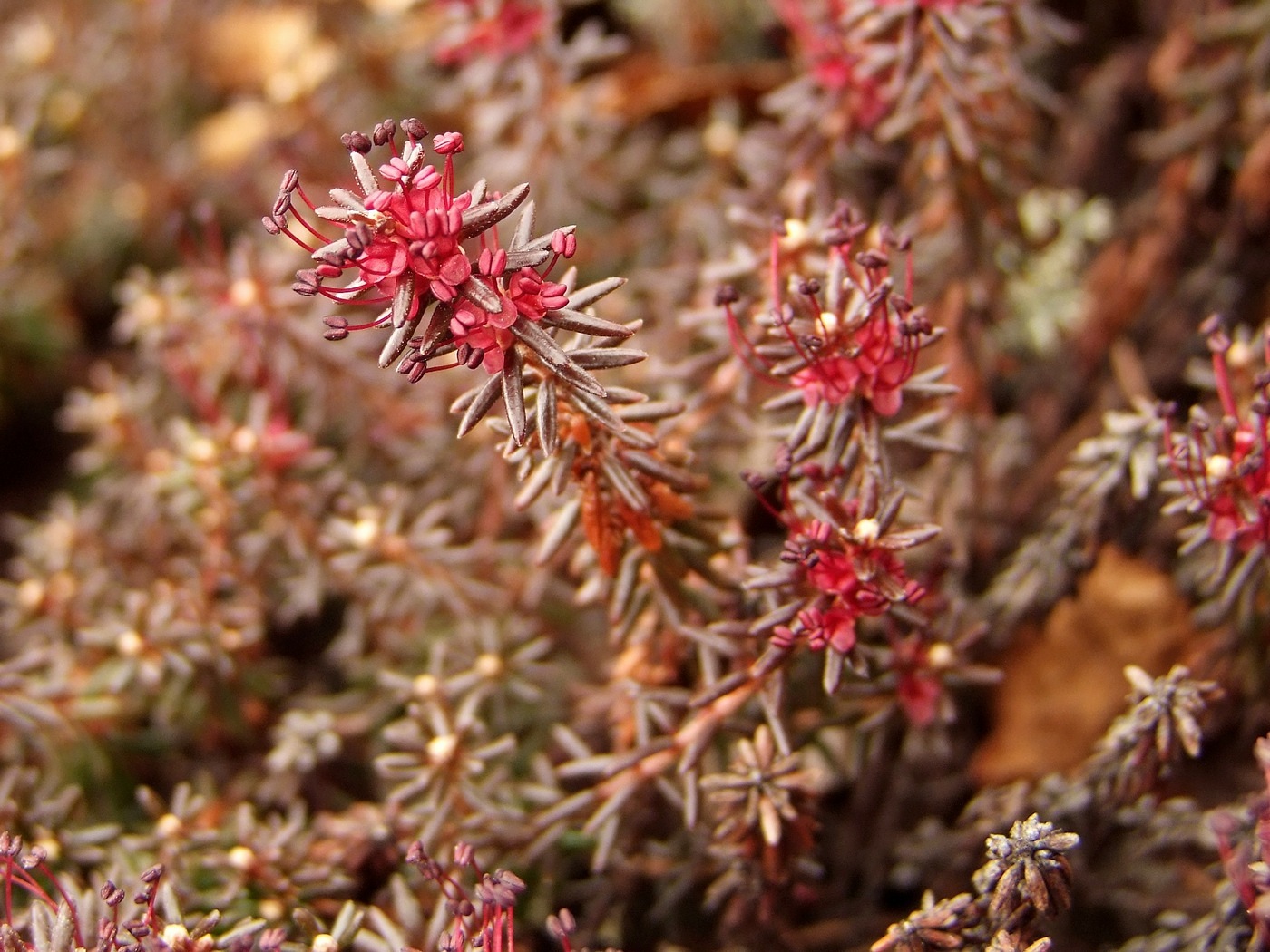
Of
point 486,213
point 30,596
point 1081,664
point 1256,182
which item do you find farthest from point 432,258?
point 1256,182

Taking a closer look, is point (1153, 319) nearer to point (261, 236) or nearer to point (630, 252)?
point (630, 252)

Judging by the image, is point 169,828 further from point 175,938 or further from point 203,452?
point 203,452

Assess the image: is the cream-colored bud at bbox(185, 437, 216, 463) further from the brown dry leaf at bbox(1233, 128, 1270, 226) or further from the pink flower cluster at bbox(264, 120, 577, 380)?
the brown dry leaf at bbox(1233, 128, 1270, 226)

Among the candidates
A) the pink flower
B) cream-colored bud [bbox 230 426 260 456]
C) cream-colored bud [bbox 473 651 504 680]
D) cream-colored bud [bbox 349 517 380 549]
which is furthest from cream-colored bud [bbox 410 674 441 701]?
the pink flower

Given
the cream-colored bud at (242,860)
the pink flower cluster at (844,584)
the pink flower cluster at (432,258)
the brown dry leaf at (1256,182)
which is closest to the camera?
the pink flower cluster at (432,258)

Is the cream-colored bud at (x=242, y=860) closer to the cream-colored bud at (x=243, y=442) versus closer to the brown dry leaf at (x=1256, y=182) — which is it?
the cream-colored bud at (x=243, y=442)

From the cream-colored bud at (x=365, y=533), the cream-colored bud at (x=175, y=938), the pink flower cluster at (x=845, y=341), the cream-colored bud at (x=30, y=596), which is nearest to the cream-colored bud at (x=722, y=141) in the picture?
the pink flower cluster at (x=845, y=341)
